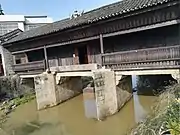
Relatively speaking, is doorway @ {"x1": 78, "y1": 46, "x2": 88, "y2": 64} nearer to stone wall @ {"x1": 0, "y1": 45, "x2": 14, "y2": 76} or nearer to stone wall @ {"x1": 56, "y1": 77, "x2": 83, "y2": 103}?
stone wall @ {"x1": 56, "y1": 77, "x2": 83, "y2": 103}

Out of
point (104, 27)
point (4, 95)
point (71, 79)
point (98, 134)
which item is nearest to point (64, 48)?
point (71, 79)

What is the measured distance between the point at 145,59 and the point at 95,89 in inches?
109

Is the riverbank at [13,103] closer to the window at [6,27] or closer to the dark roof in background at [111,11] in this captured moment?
the dark roof in background at [111,11]

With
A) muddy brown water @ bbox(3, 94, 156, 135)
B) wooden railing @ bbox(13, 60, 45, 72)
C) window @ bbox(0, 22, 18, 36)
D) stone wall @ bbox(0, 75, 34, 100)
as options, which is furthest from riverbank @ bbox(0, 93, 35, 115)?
window @ bbox(0, 22, 18, 36)

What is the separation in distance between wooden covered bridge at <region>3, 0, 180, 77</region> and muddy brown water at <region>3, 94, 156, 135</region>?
8.29 feet

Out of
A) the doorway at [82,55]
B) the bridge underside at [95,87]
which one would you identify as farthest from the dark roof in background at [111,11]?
the bridge underside at [95,87]

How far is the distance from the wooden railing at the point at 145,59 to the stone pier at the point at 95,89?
59 centimetres

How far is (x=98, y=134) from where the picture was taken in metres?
9.15

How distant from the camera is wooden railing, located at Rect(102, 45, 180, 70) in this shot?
344 inches

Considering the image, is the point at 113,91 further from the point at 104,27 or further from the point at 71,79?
the point at 71,79

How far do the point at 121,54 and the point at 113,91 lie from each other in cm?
187

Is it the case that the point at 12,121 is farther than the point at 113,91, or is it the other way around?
the point at 12,121

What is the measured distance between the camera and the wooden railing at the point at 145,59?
8727 millimetres

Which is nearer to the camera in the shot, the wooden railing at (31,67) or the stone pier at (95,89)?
the stone pier at (95,89)
